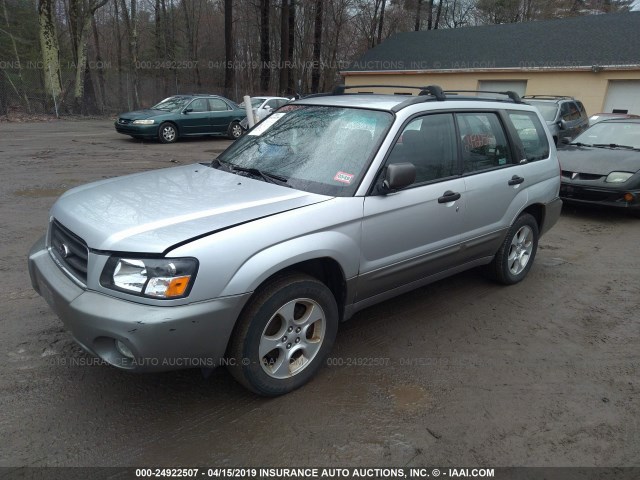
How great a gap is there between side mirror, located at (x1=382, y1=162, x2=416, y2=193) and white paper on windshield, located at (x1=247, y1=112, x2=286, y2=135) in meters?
1.41

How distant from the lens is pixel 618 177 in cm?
747

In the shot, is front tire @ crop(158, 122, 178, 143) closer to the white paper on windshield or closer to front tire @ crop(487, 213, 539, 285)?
the white paper on windshield

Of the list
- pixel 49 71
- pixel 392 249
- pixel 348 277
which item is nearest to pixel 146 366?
pixel 348 277

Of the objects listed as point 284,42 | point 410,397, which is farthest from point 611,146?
point 284,42

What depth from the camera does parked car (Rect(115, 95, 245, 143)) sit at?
14.3 m

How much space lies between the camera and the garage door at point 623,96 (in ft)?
62.5

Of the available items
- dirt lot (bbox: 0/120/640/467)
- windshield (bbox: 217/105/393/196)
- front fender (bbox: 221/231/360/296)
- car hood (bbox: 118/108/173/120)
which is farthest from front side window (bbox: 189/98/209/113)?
front fender (bbox: 221/231/360/296)

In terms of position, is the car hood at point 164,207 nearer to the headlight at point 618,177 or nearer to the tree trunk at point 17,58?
the headlight at point 618,177

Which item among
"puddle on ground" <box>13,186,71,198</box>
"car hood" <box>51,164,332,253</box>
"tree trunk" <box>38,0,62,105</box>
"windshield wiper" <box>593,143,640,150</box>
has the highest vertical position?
"tree trunk" <box>38,0,62,105</box>

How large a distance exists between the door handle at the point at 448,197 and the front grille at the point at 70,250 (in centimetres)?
248

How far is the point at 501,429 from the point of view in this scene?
2809 mm

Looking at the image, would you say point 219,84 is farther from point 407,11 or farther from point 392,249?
point 392,249

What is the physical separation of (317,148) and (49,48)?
21.6 meters

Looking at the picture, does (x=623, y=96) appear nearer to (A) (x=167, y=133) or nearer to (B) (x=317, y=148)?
(A) (x=167, y=133)
